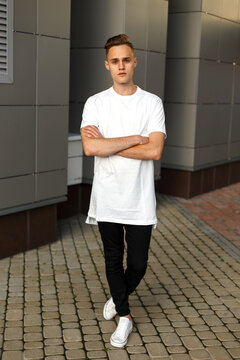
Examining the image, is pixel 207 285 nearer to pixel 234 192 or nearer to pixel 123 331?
pixel 123 331

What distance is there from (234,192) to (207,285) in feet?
18.4

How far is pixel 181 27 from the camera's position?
9.94 m

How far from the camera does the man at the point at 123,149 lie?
13.1 ft

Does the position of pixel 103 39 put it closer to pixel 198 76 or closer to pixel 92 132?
pixel 198 76

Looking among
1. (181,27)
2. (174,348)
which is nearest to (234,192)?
(181,27)

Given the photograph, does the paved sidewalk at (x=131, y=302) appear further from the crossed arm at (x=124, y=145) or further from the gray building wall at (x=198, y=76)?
the gray building wall at (x=198, y=76)

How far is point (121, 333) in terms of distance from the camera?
430 cm

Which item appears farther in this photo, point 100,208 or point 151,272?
point 151,272

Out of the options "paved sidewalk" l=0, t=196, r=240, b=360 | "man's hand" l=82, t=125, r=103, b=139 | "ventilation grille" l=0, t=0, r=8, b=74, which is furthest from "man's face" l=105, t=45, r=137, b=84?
"ventilation grille" l=0, t=0, r=8, b=74

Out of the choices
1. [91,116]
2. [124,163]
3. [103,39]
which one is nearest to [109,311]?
[124,163]

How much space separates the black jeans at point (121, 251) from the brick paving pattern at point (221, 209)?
130 inches

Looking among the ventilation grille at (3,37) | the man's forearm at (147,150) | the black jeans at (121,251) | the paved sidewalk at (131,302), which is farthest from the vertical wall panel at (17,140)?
the man's forearm at (147,150)

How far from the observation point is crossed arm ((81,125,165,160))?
394 cm

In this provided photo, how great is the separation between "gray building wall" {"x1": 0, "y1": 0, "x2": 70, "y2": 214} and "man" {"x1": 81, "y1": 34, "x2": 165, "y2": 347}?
88.3 inches
